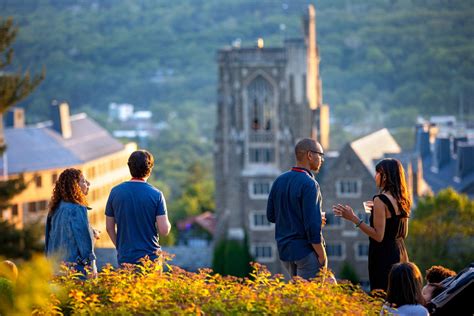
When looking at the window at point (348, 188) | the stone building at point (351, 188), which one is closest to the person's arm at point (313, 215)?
the stone building at point (351, 188)

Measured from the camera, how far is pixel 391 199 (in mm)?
12125

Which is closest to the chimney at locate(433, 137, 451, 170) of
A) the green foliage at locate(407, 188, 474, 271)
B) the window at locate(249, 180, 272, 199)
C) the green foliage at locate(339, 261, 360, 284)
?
the green foliage at locate(339, 261, 360, 284)

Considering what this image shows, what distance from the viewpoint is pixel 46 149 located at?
7900 centimetres

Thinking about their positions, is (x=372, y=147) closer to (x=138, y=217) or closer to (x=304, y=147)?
(x=304, y=147)

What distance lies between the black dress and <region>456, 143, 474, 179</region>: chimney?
4073 cm

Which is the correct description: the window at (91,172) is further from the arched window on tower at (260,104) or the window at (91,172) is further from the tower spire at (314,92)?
the arched window on tower at (260,104)

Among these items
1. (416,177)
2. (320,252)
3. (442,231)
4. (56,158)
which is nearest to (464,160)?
(416,177)

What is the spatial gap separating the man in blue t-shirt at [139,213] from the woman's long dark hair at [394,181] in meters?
2.23

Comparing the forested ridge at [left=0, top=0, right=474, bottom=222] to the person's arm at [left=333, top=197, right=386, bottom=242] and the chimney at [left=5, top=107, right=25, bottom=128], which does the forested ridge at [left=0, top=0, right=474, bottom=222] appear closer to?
the chimney at [left=5, top=107, right=25, bottom=128]

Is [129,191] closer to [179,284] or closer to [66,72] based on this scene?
[179,284]

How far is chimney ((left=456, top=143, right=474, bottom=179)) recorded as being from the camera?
52594mm

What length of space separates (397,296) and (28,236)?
3208 centimetres

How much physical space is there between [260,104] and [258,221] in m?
7.34

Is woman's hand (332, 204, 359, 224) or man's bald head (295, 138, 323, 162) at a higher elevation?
man's bald head (295, 138, 323, 162)
